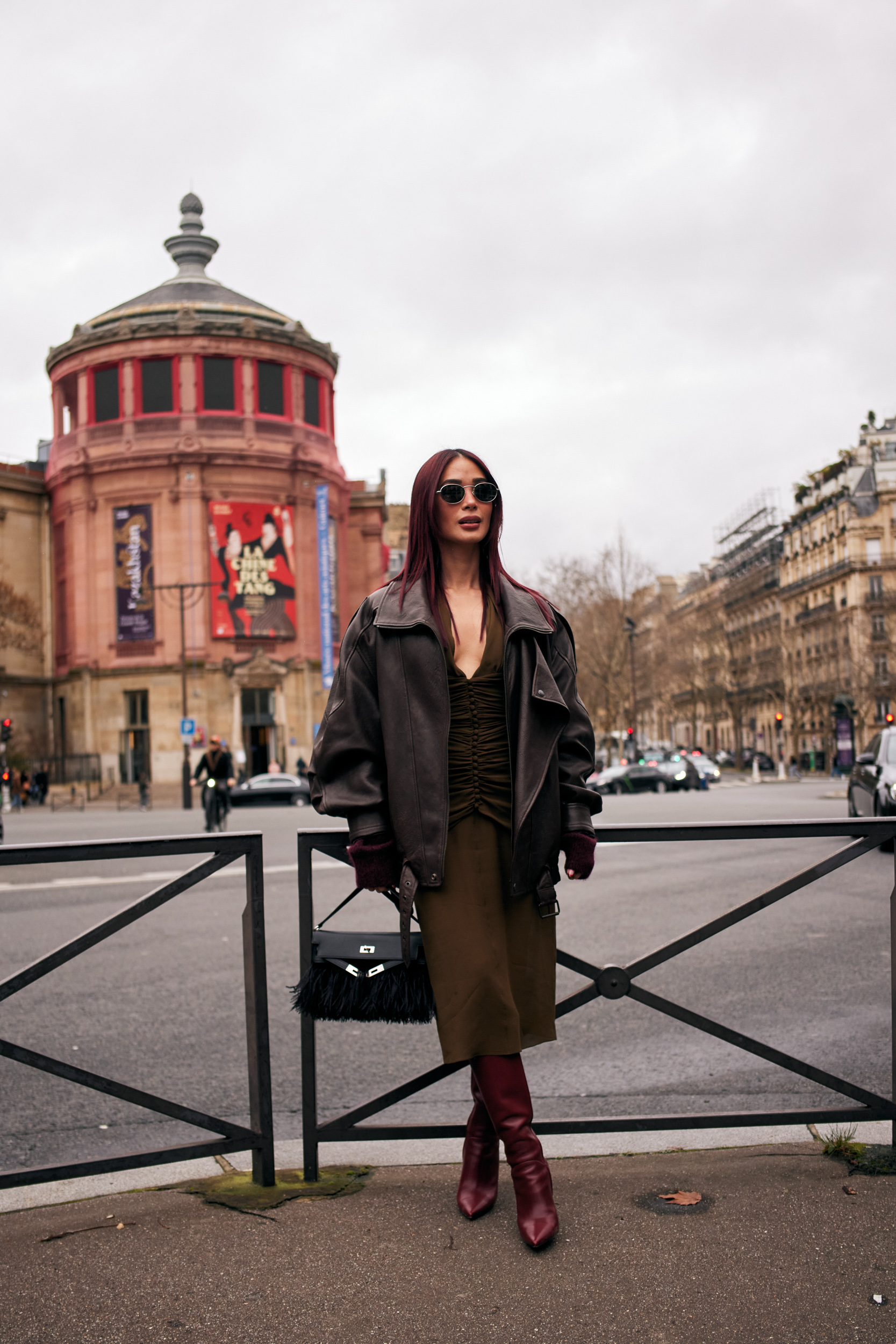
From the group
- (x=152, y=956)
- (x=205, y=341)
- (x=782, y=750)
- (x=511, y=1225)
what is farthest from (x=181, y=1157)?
(x=782, y=750)

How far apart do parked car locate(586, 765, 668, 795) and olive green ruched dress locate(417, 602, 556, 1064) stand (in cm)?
3664

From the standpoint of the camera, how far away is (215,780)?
22312 millimetres

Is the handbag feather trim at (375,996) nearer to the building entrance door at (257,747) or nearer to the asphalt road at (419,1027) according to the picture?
the asphalt road at (419,1027)

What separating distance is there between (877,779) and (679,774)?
2732 cm

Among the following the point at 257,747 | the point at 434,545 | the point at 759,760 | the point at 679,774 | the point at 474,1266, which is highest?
the point at 434,545

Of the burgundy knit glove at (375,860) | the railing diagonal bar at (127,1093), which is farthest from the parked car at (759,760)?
the burgundy knit glove at (375,860)

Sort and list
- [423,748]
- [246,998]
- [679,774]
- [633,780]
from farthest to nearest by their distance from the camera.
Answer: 1. [679,774]
2. [633,780]
3. [246,998]
4. [423,748]

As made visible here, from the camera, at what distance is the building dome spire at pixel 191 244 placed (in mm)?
67375

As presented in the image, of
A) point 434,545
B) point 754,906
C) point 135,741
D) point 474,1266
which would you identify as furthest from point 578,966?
point 135,741

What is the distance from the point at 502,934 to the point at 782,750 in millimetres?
88050

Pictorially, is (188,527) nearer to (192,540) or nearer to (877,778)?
(192,540)

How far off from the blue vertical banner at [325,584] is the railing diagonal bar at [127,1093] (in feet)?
176

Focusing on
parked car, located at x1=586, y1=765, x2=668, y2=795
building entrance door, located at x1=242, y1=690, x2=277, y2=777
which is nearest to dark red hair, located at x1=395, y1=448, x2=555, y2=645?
→ parked car, located at x1=586, y1=765, x2=668, y2=795

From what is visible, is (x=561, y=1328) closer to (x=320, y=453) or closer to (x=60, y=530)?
(x=320, y=453)
